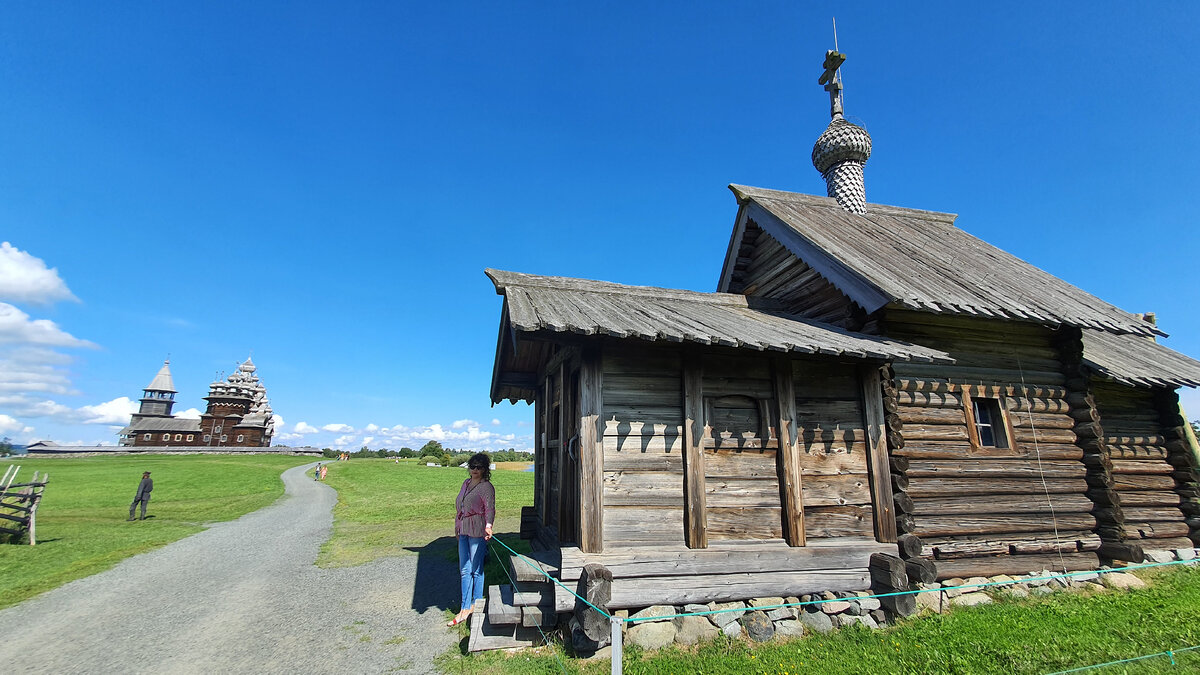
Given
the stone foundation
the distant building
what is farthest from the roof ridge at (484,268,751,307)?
the distant building

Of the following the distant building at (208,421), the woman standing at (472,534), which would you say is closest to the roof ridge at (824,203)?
the woman standing at (472,534)

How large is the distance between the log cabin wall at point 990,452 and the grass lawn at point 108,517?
50.4 feet

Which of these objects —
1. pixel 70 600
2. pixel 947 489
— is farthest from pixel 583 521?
pixel 70 600

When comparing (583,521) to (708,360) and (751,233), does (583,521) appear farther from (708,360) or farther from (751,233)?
(751,233)

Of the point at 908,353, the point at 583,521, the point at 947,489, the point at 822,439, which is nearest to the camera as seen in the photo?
the point at 583,521

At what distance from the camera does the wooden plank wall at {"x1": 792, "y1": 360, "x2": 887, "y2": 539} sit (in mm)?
7418

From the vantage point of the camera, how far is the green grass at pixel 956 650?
17.4 ft

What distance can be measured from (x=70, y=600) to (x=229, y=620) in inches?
141

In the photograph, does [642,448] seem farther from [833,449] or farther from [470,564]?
[833,449]

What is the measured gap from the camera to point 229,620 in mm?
7414

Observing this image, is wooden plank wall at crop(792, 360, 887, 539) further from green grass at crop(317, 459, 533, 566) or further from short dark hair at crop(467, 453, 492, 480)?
green grass at crop(317, 459, 533, 566)

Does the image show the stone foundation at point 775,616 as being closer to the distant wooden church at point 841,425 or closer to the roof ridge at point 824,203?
the distant wooden church at point 841,425

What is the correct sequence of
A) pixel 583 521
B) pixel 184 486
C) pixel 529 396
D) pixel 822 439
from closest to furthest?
1. pixel 583 521
2. pixel 822 439
3. pixel 529 396
4. pixel 184 486

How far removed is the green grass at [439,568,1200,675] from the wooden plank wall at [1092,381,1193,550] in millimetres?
4431
